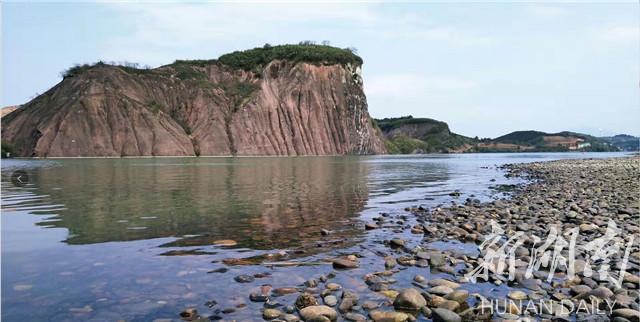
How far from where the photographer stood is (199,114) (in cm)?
12225

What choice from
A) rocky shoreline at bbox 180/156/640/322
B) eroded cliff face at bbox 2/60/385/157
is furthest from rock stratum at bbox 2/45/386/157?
rocky shoreline at bbox 180/156/640/322

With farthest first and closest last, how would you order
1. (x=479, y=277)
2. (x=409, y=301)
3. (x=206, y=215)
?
(x=206, y=215), (x=479, y=277), (x=409, y=301)

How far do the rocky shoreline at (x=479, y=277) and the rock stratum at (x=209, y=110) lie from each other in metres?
103

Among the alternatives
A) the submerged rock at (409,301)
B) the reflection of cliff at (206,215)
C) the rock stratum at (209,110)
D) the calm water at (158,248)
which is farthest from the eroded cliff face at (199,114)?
the submerged rock at (409,301)

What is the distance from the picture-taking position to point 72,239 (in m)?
10.9

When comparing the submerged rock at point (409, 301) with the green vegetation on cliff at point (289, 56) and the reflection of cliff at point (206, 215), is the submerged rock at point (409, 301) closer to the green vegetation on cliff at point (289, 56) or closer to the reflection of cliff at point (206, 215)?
the reflection of cliff at point (206, 215)

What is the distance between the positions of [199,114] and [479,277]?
397 feet

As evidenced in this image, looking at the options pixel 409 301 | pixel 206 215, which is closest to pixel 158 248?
pixel 206 215

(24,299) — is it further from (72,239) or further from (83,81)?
(83,81)

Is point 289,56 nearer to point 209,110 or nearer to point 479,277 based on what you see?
point 209,110

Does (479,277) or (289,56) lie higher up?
(289,56)

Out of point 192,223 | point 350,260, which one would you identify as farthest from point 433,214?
point 192,223

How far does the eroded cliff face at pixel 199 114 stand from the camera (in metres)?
104

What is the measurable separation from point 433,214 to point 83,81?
11985cm
